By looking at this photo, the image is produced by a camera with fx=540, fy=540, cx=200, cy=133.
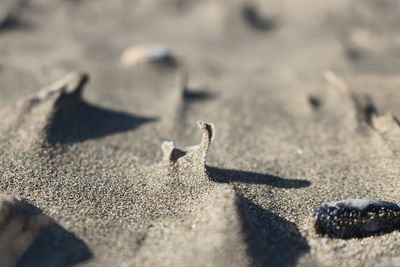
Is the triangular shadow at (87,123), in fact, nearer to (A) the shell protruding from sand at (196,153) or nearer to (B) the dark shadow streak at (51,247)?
(A) the shell protruding from sand at (196,153)

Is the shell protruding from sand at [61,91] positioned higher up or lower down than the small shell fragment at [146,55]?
higher up

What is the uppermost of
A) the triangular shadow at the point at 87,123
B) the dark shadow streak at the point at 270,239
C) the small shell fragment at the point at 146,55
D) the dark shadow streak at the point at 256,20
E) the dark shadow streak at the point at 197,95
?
the dark shadow streak at the point at 270,239

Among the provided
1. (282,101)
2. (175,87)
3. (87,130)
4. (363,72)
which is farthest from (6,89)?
(363,72)

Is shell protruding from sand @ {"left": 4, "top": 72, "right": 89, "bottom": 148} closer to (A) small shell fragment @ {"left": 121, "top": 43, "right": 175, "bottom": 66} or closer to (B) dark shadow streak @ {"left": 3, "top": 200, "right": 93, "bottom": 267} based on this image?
(B) dark shadow streak @ {"left": 3, "top": 200, "right": 93, "bottom": 267}

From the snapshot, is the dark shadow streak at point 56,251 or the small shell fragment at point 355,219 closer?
the dark shadow streak at point 56,251

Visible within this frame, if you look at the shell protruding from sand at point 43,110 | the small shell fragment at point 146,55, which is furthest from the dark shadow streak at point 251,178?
the small shell fragment at point 146,55

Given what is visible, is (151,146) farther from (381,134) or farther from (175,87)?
(381,134)

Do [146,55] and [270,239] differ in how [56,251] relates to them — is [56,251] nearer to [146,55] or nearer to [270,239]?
[270,239]
